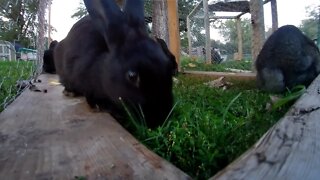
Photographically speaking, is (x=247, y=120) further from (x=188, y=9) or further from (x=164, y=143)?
(x=188, y=9)

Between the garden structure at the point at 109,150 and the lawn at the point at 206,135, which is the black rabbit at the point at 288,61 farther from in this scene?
the garden structure at the point at 109,150

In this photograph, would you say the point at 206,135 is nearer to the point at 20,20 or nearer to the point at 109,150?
the point at 109,150

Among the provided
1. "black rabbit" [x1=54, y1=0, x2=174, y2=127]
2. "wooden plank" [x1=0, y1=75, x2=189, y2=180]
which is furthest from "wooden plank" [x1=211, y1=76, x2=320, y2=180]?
"black rabbit" [x1=54, y1=0, x2=174, y2=127]

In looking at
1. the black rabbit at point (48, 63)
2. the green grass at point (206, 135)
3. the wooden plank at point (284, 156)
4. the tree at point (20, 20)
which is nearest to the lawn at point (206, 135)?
the green grass at point (206, 135)

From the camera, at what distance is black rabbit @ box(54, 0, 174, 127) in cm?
175

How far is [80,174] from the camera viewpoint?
110 centimetres

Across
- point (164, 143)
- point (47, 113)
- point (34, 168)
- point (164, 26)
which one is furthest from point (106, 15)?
point (164, 26)

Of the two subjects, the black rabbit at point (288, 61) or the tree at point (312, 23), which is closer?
the black rabbit at point (288, 61)

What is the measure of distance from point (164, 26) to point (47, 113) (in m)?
2.94

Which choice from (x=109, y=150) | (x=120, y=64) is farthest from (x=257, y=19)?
(x=109, y=150)

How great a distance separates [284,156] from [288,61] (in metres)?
2.51

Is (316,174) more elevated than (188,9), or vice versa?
(188,9)

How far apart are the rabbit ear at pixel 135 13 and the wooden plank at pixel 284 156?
44.7 inches

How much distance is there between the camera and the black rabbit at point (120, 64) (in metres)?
1.75
